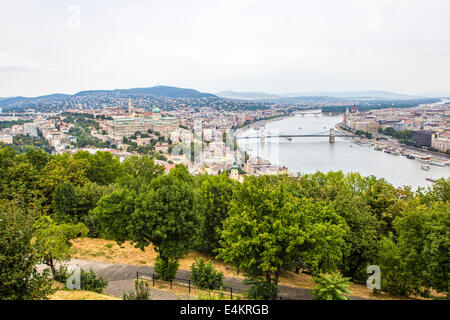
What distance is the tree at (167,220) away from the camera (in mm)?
4838

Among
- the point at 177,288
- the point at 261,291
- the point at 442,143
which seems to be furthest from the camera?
the point at 442,143

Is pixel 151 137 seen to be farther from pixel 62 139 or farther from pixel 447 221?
pixel 447 221

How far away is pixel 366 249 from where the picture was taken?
5.59m

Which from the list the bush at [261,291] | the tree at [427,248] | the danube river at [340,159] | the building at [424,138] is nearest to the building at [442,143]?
the building at [424,138]

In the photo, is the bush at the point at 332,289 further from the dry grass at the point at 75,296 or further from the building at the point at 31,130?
the building at the point at 31,130

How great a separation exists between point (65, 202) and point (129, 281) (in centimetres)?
345

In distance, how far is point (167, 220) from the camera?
4797 millimetres

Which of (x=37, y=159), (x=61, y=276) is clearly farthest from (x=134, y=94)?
(x=61, y=276)

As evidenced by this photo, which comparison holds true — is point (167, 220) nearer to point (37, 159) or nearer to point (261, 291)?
point (261, 291)

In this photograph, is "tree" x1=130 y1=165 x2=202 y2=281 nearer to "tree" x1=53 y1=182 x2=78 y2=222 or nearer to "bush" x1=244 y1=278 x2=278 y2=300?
"bush" x1=244 y1=278 x2=278 y2=300

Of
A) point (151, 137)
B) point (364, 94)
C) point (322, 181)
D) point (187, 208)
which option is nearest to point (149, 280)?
point (187, 208)

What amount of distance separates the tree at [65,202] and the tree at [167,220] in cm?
A: 325

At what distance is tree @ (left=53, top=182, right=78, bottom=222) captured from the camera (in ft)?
24.6
